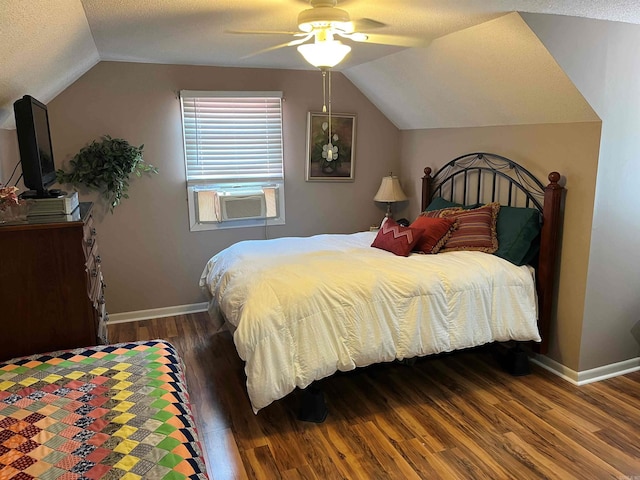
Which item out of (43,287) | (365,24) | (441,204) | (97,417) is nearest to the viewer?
(97,417)

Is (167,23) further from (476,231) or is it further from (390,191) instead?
(390,191)

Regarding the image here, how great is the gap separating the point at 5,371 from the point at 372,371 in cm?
219

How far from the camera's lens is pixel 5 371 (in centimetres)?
195

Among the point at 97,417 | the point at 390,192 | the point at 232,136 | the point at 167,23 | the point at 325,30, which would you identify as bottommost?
the point at 97,417

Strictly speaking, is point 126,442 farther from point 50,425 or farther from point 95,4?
point 95,4

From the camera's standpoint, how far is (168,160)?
420 cm

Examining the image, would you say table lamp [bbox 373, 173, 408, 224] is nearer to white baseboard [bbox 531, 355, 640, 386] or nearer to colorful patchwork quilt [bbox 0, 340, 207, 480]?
white baseboard [bbox 531, 355, 640, 386]

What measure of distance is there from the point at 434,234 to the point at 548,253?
77 centimetres

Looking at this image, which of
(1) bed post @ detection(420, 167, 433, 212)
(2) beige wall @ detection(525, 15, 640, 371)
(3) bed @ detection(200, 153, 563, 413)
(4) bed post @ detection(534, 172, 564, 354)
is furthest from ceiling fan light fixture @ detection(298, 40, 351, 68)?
(1) bed post @ detection(420, 167, 433, 212)

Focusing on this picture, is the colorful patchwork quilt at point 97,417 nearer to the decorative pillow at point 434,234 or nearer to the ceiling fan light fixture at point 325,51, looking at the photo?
the ceiling fan light fixture at point 325,51

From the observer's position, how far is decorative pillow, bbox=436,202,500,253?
3297mm

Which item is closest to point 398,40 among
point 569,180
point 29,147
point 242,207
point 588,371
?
point 569,180

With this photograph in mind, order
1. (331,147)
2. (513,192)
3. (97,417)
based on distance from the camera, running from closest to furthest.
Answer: (97,417) < (513,192) < (331,147)

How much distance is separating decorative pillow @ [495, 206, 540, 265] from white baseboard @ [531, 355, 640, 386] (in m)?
0.78
